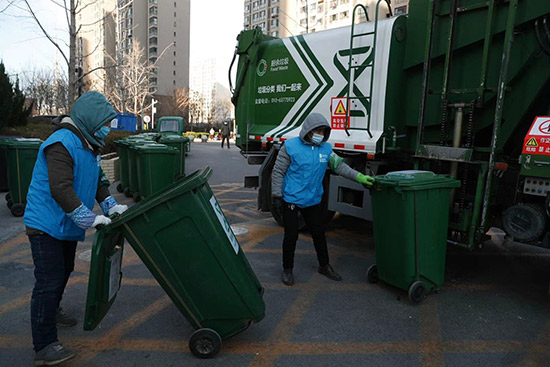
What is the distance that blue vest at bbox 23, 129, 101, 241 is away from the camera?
2.39 meters

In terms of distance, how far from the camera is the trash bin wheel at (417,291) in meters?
3.49

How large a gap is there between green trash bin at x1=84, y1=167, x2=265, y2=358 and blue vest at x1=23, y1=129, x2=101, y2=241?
26 centimetres

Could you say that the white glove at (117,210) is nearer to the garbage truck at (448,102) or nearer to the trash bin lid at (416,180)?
the trash bin lid at (416,180)

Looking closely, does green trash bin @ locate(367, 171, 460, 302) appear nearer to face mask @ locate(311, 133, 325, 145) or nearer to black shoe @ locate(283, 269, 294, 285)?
face mask @ locate(311, 133, 325, 145)

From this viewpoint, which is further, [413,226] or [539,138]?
[413,226]

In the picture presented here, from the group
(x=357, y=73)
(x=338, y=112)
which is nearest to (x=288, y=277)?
(x=338, y=112)

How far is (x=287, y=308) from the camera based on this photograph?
3.49 meters

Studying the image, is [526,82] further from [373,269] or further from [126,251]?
[126,251]

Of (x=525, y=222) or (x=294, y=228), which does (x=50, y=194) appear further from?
(x=525, y=222)

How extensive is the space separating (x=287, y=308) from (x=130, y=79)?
29.6 meters

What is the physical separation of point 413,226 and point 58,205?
260 cm

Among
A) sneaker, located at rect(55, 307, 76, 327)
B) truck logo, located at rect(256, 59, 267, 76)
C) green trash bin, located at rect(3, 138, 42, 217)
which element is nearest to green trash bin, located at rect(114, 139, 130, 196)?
green trash bin, located at rect(3, 138, 42, 217)

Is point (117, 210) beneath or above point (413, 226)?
above

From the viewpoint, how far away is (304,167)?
3.83 meters
